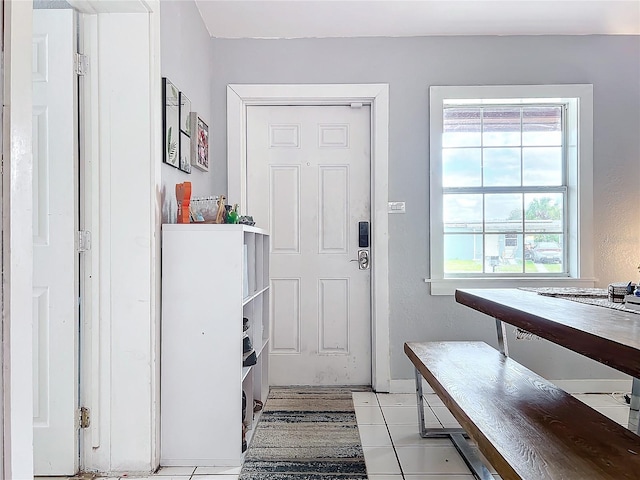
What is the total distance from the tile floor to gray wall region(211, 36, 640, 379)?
0.29m

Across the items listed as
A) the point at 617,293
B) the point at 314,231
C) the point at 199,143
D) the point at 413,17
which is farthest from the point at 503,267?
the point at 199,143

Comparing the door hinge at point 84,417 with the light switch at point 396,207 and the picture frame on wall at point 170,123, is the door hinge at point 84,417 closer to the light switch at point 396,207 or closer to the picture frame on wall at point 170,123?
the picture frame on wall at point 170,123

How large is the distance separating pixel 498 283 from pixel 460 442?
129cm

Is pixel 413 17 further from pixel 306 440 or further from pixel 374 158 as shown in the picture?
pixel 306 440

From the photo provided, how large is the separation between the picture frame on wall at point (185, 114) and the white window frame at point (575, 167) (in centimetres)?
163

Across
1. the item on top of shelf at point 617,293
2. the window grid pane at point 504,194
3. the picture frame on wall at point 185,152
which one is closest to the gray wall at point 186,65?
the picture frame on wall at point 185,152

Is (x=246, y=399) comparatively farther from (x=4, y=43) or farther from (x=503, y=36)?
(x=503, y=36)

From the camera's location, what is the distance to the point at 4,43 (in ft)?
3.81

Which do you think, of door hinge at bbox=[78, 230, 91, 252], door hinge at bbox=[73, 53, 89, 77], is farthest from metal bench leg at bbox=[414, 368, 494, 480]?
door hinge at bbox=[73, 53, 89, 77]

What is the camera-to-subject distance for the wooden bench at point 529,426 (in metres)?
1.22

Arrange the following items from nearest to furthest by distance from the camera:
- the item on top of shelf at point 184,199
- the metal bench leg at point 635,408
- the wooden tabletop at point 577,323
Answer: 1. the wooden tabletop at point 577,323
2. the metal bench leg at point 635,408
3. the item on top of shelf at point 184,199

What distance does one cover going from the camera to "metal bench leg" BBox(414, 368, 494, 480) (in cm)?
213

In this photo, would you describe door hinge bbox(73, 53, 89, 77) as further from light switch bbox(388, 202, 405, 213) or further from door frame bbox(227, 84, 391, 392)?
light switch bbox(388, 202, 405, 213)

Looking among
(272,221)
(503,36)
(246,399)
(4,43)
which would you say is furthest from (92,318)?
(503,36)
